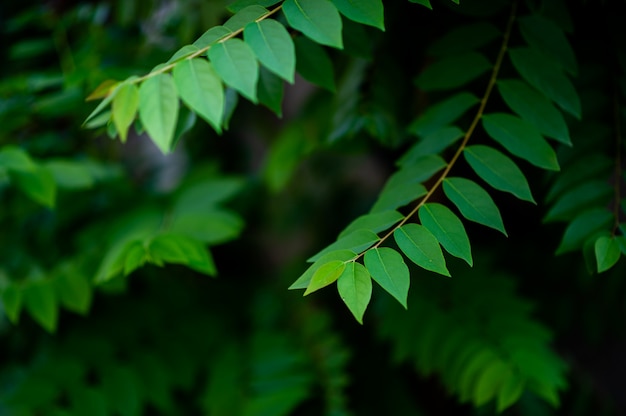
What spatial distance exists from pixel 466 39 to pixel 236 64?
398mm

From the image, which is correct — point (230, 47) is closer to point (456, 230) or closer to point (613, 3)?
point (456, 230)

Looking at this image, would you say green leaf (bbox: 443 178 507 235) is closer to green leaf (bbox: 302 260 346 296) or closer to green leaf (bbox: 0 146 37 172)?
green leaf (bbox: 302 260 346 296)

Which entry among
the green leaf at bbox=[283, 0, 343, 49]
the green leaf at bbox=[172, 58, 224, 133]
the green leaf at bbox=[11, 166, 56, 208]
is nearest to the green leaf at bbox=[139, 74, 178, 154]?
the green leaf at bbox=[172, 58, 224, 133]

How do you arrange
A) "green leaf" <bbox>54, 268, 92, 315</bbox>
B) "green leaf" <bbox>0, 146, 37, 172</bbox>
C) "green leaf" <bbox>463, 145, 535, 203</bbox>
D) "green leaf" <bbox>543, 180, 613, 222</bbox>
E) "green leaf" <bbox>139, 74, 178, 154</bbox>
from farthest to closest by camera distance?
"green leaf" <bbox>54, 268, 92, 315</bbox>, "green leaf" <bbox>0, 146, 37, 172</bbox>, "green leaf" <bbox>543, 180, 613, 222</bbox>, "green leaf" <bbox>463, 145, 535, 203</bbox>, "green leaf" <bbox>139, 74, 178, 154</bbox>

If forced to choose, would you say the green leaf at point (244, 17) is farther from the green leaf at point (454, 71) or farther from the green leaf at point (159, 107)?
the green leaf at point (454, 71)

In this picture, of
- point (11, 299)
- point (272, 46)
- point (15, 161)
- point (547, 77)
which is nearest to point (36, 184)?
point (15, 161)

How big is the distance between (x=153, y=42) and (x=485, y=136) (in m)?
0.77

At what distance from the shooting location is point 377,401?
1.11 meters

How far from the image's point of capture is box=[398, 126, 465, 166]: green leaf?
0.68 metres

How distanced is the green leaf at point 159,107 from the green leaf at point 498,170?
33 centimetres

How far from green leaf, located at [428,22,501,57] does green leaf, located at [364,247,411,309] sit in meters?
0.37

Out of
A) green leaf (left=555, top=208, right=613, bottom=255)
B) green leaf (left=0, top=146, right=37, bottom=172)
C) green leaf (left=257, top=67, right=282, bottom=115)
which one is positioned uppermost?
green leaf (left=257, top=67, right=282, bottom=115)

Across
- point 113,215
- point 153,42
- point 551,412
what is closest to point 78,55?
point 153,42

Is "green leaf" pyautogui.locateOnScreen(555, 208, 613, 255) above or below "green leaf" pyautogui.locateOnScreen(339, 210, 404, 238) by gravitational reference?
below
